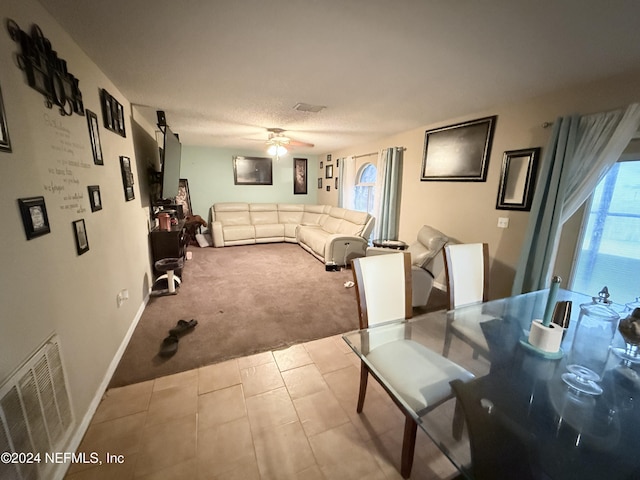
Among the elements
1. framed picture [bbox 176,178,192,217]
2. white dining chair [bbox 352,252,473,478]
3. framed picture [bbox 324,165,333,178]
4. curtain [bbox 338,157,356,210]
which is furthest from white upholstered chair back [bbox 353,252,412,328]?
framed picture [bbox 176,178,192,217]

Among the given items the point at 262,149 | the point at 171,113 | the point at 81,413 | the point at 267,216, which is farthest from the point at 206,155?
the point at 81,413

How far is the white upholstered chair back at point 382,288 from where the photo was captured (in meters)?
1.41

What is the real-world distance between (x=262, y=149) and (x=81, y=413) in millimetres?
5482

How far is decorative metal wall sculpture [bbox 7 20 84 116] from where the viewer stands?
42.6 inches

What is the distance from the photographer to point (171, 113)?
3031 mm

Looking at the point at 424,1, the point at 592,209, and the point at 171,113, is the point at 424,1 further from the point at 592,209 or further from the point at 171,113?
the point at 171,113

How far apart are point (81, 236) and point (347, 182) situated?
15.1 ft

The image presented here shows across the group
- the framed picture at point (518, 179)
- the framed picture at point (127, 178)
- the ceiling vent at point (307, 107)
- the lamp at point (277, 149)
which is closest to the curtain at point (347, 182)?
the lamp at point (277, 149)

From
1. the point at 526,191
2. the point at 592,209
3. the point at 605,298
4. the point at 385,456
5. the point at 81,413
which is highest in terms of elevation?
the point at 526,191

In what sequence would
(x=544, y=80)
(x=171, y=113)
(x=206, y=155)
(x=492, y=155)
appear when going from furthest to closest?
(x=206, y=155), (x=171, y=113), (x=492, y=155), (x=544, y=80)

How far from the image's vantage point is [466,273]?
5.92ft

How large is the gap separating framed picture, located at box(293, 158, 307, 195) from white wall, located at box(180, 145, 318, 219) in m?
0.09

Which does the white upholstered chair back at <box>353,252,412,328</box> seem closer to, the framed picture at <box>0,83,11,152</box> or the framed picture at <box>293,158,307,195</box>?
the framed picture at <box>0,83,11,152</box>

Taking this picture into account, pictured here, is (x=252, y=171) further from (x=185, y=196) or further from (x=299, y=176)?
(x=185, y=196)
